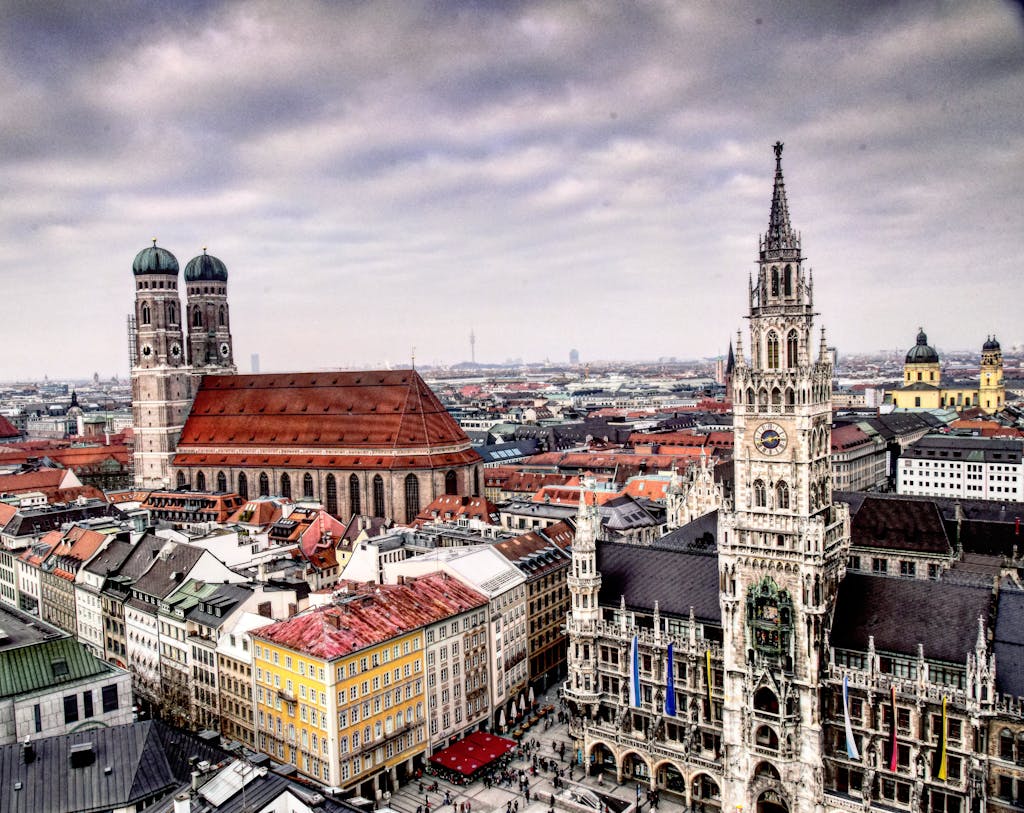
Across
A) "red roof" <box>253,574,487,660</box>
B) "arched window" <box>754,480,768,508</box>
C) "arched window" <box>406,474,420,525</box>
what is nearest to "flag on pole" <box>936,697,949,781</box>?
"arched window" <box>754,480,768,508</box>

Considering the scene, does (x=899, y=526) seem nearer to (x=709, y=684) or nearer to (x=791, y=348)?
(x=709, y=684)

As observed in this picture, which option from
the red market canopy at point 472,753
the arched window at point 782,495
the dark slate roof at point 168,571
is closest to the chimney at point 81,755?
the red market canopy at point 472,753

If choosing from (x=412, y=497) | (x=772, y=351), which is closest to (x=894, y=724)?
(x=772, y=351)

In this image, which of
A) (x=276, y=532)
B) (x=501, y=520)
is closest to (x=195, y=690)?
(x=276, y=532)

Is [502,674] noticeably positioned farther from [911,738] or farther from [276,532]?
[276,532]

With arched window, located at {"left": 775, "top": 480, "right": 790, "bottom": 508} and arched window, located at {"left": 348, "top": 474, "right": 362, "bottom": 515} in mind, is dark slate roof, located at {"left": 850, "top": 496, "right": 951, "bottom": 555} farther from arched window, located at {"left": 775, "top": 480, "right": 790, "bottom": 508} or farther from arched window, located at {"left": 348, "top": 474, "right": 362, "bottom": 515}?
arched window, located at {"left": 348, "top": 474, "right": 362, "bottom": 515}

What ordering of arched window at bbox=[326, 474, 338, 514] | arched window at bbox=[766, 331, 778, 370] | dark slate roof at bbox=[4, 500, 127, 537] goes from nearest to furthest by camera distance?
1. arched window at bbox=[766, 331, 778, 370]
2. dark slate roof at bbox=[4, 500, 127, 537]
3. arched window at bbox=[326, 474, 338, 514]
